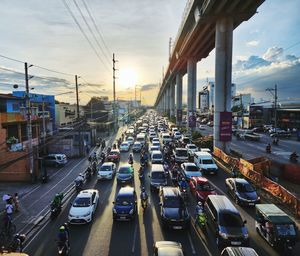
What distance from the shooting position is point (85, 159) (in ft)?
132

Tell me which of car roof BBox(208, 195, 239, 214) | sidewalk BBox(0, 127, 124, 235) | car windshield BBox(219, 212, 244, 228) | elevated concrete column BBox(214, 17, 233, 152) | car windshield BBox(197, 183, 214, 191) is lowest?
sidewalk BBox(0, 127, 124, 235)

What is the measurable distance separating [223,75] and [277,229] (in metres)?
28.4

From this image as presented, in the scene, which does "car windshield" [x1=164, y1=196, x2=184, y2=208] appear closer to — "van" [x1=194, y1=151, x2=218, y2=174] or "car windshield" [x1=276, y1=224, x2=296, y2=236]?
"car windshield" [x1=276, y1=224, x2=296, y2=236]

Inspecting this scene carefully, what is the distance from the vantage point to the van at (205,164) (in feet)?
93.0

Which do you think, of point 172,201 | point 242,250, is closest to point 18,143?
point 172,201

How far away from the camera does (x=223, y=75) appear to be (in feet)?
127

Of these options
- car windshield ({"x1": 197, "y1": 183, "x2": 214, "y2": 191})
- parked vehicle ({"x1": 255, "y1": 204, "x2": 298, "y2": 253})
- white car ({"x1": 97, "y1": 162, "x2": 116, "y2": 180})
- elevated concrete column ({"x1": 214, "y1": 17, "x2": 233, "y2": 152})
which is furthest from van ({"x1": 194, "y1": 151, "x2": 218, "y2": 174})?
parked vehicle ({"x1": 255, "y1": 204, "x2": 298, "y2": 253})

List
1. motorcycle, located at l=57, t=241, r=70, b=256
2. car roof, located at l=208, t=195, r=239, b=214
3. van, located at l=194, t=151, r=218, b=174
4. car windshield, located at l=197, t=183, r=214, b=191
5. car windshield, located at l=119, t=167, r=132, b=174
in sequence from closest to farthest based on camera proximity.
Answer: motorcycle, located at l=57, t=241, r=70, b=256, car roof, located at l=208, t=195, r=239, b=214, car windshield, located at l=197, t=183, r=214, b=191, car windshield, located at l=119, t=167, r=132, b=174, van, located at l=194, t=151, r=218, b=174

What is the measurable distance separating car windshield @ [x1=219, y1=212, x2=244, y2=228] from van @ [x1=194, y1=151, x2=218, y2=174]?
14.2 m

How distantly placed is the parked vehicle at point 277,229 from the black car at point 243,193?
431cm

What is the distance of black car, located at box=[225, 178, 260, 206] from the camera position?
19.2 meters

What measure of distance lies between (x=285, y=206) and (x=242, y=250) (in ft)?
35.2

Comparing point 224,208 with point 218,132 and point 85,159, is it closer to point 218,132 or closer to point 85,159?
point 218,132

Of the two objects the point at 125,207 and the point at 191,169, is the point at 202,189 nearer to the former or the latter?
the point at 191,169
